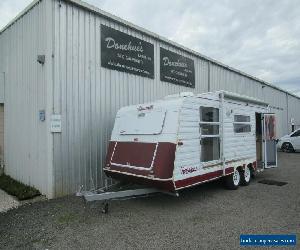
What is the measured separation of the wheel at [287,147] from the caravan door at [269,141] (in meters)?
10.5

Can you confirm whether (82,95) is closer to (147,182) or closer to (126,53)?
(126,53)

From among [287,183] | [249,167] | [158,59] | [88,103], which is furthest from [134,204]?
[158,59]

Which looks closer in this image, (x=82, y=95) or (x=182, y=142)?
(x=182, y=142)

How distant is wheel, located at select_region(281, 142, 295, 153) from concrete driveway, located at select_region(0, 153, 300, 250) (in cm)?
1345

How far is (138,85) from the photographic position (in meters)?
11.1

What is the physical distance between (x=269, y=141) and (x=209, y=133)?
4303mm

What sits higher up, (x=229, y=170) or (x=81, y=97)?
(x=81, y=97)

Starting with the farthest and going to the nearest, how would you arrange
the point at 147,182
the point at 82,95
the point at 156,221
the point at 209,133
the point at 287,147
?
the point at 287,147 → the point at 82,95 → the point at 209,133 → the point at 147,182 → the point at 156,221

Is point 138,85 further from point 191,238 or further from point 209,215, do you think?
point 191,238

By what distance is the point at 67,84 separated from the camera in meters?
8.76

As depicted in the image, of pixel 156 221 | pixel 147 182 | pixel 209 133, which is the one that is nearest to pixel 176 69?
pixel 209 133

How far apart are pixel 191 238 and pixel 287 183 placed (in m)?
6.10

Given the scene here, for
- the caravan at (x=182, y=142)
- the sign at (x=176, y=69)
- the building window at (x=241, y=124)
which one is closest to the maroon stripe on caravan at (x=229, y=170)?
the caravan at (x=182, y=142)

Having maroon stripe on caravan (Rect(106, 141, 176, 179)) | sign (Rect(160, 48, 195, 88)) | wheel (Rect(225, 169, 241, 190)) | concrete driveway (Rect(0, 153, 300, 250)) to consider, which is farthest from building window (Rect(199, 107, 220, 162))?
sign (Rect(160, 48, 195, 88))
